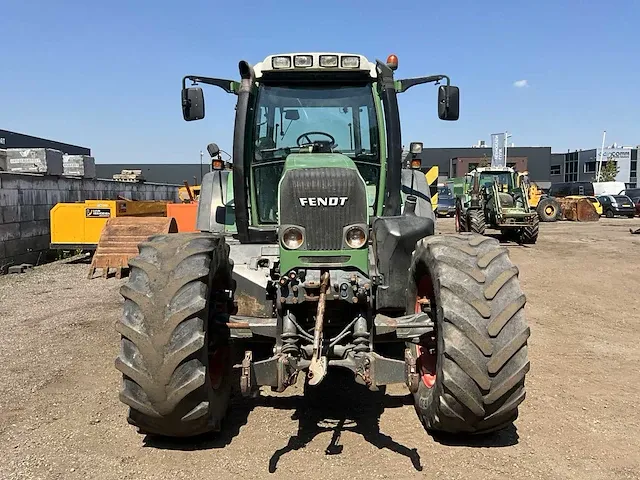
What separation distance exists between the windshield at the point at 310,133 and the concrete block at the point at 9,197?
819cm

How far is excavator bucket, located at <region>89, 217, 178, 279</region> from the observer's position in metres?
10.9

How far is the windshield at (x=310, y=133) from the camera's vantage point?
548 centimetres

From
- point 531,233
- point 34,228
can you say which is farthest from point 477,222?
point 34,228

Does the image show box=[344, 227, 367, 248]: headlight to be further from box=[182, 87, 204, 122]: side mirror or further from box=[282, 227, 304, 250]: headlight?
box=[182, 87, 204, 122]: side mirror

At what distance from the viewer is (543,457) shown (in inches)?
146

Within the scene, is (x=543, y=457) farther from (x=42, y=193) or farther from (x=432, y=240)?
(x=42, y=193)

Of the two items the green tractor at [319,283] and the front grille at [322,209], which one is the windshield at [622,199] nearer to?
the green tractor at [319,283]

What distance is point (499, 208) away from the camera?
1905cm

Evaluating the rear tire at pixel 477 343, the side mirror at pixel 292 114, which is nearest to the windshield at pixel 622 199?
the side mirror at pixel 292 114

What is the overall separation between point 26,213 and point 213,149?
8.25m

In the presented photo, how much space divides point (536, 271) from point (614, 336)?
5.73m

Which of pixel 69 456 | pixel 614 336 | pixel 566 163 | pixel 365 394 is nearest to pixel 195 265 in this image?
pixel 69 456

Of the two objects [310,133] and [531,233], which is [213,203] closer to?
[310,133]

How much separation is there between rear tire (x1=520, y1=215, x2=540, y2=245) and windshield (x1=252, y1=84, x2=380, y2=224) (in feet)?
46.1
